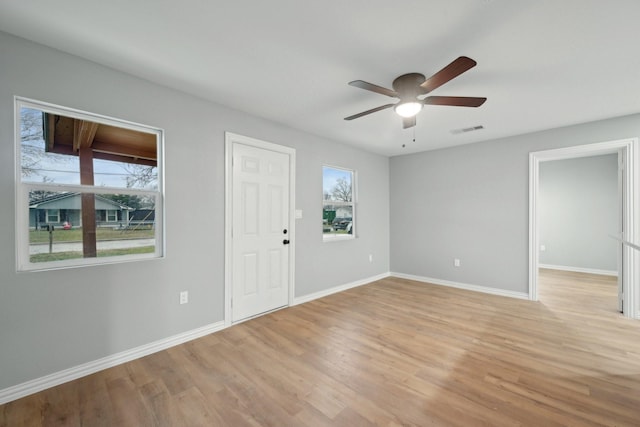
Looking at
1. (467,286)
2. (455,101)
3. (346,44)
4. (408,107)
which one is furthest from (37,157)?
(467,286)

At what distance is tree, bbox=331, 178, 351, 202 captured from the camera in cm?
454

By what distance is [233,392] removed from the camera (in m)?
1.89

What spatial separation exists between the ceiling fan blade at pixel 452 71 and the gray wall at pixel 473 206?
295 centimetres

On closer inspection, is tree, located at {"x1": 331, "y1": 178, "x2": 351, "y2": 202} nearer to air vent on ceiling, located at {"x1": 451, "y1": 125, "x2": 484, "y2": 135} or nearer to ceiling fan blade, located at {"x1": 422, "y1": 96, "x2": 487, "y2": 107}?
air vent on ceiling, located at {"x1": 451, "y1": 125, "x2": 484, "y2": 135}

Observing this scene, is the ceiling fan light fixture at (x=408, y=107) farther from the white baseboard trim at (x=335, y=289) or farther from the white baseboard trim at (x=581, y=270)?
the white baseboard trim at (x=581, y=270)

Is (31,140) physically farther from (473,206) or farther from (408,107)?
(473,206)

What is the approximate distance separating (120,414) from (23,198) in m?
1.67

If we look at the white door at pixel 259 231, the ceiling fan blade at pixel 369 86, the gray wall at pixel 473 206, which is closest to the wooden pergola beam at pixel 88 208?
the white door at pixel 259 231

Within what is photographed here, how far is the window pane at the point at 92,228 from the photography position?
1980 millimetres

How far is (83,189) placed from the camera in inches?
84.3

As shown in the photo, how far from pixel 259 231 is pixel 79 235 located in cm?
170

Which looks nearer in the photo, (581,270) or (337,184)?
(337,184)

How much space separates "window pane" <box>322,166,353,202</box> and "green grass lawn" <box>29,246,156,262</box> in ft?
8.41

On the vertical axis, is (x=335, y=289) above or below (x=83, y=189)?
below
